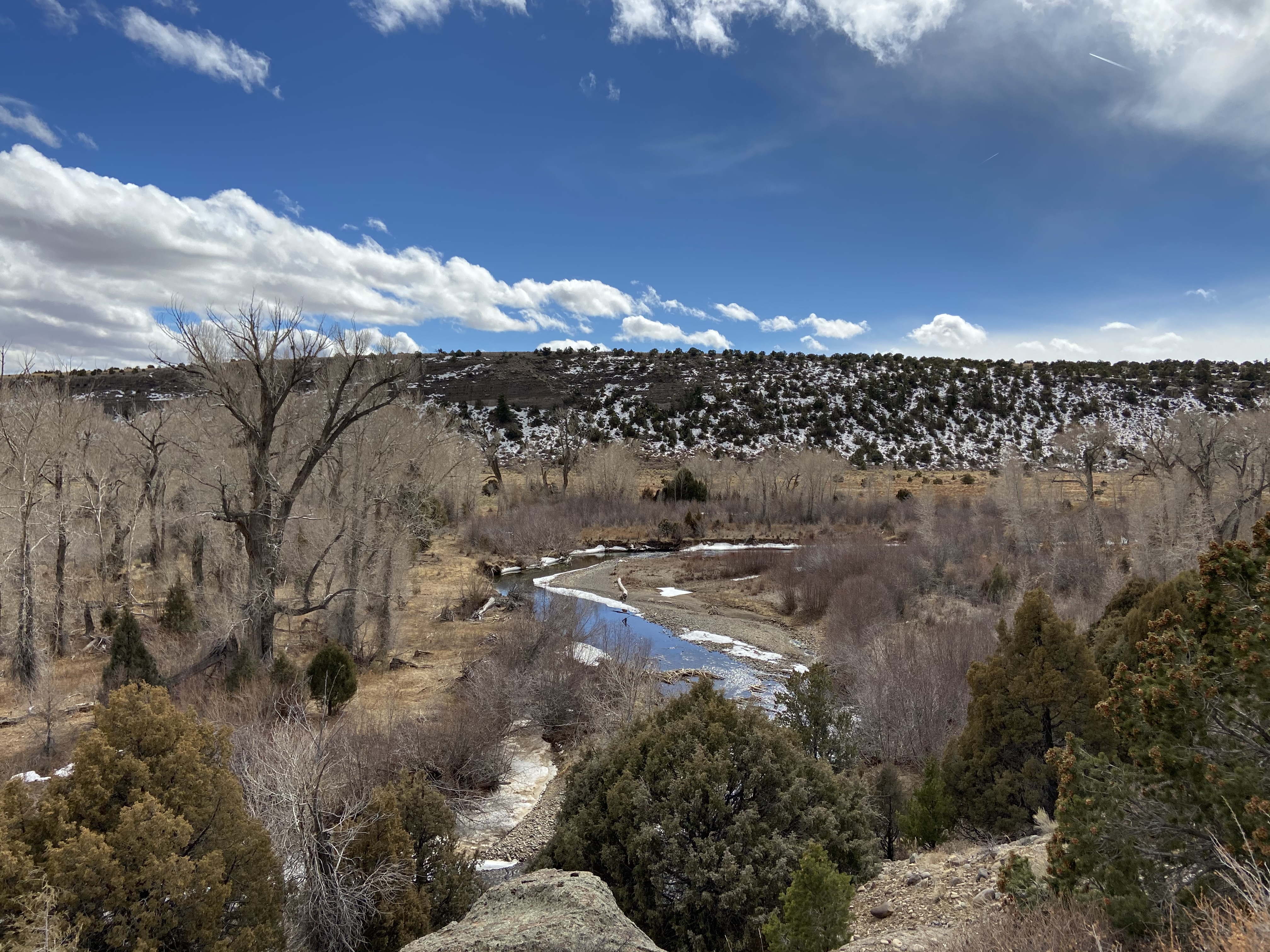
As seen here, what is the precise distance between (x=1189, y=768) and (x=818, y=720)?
6818 mm

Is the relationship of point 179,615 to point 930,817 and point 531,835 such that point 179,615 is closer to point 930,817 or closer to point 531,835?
point 531,835

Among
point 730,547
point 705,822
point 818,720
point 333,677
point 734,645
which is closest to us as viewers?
point 705,822

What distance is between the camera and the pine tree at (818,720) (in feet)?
35.4

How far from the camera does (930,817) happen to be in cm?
932

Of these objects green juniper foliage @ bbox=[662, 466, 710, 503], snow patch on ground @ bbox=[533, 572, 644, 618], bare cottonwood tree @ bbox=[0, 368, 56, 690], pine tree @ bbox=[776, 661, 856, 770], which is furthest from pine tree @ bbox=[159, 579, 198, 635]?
green juniper foliage @ bbox=[662, 466, 710, 503]


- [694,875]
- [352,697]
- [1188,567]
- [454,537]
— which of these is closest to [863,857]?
[694,875]

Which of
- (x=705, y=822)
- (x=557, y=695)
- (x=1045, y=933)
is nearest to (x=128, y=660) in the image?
(x=557, y=695)

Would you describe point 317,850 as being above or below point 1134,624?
below

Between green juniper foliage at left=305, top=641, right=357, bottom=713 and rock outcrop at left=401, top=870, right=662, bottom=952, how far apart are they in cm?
1204

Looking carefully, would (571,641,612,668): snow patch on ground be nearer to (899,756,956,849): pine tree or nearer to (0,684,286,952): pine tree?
(899,756,956,849): pine tree

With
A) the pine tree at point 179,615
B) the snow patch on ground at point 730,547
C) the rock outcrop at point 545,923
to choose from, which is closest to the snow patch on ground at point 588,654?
the pine tree at point 179,615

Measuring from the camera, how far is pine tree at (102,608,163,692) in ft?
Result: 46.5

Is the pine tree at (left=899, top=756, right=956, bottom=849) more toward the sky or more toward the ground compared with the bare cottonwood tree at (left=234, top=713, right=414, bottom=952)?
more toward the ground

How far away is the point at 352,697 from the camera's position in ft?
56.0
